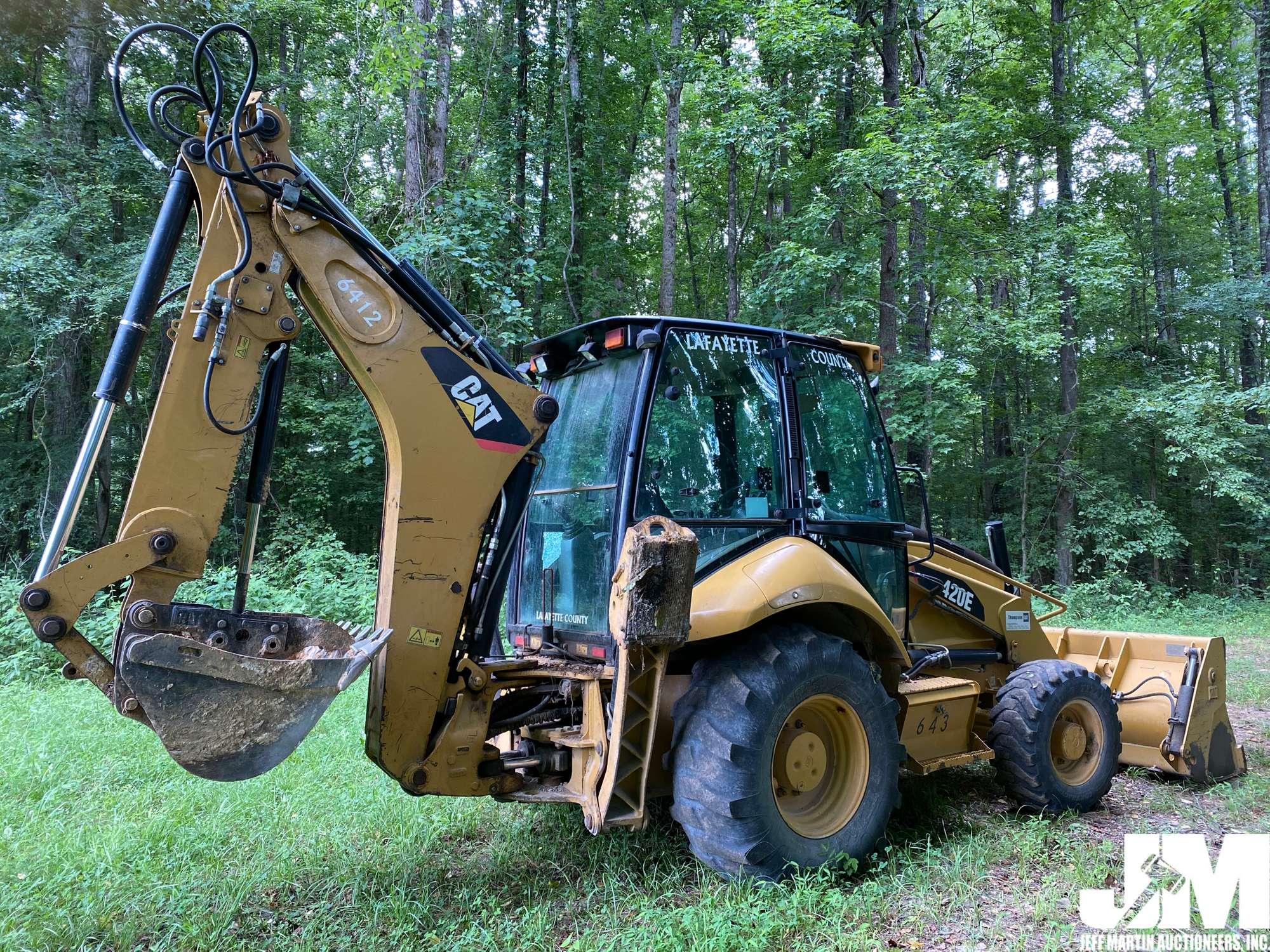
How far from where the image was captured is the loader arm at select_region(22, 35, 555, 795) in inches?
100

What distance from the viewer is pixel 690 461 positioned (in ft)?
12.0

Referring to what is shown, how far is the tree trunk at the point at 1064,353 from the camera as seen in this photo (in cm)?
1485

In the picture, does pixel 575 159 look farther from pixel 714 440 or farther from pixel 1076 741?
pixel 1076 741

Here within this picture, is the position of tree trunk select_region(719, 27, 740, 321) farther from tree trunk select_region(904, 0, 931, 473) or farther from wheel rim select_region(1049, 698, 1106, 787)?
wheel rim select_region(1049, 698, 1106, 787)

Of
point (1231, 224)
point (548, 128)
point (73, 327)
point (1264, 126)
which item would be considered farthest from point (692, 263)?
point (73, 327)

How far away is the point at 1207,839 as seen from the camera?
4039 millimetres

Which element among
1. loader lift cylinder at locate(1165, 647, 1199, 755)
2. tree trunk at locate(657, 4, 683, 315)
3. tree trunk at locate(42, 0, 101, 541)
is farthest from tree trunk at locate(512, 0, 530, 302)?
loader lift cylinder at locate(1165, 647, 1199, 755)

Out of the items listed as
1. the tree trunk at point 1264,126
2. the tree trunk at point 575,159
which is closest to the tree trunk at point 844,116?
the tree trunk at point 1264,126

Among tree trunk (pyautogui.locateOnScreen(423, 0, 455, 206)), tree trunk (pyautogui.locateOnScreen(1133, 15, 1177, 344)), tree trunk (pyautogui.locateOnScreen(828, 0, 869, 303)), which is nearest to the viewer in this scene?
tree trunk (pyautogui.locateOnScreen(423, 0, 455, 206))

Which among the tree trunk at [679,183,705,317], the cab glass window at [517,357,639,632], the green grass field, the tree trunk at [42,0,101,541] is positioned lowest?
the green grass field

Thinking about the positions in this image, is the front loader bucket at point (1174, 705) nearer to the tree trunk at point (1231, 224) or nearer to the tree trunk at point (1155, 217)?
the tree trunk at point (1231, 224)

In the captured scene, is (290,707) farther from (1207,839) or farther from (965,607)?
(1207,839)

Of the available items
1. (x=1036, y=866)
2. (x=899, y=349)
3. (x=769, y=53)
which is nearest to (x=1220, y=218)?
→ (x=899, y=349)

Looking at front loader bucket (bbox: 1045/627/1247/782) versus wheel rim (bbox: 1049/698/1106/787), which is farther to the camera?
front loader bucket (bbox: 1045/627/1247/782)
